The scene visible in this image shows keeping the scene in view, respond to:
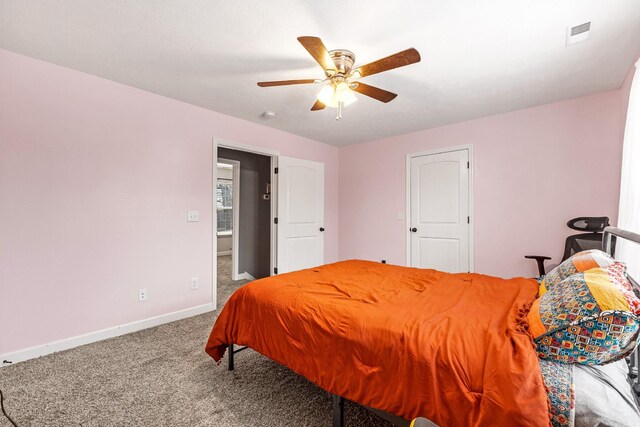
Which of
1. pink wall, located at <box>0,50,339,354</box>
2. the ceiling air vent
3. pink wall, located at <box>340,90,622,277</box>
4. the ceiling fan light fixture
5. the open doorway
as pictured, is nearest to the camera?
the ceiling air vent

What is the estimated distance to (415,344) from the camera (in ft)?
3.75

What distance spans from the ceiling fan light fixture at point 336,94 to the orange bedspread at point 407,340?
A: 4.44ft

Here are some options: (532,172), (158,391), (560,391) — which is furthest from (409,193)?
(158,391)

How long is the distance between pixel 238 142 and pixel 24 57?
1.92 m

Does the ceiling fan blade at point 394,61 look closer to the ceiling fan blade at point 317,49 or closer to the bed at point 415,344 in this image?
the ceiling fan blade at point 317,49

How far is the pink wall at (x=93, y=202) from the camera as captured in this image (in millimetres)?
2145

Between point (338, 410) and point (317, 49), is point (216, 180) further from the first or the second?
point (338, 410)

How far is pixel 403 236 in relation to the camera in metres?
4.16

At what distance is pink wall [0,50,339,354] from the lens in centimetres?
214

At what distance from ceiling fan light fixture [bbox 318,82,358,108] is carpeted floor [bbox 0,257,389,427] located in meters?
2.04

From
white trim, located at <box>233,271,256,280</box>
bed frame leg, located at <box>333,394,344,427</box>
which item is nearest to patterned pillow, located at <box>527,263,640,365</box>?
bed frame leg, located at <box>333,394,344,427</box>

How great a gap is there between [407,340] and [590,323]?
0.62 metres

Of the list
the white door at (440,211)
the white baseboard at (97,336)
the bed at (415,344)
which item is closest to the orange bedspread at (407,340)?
the bed at (415,344)

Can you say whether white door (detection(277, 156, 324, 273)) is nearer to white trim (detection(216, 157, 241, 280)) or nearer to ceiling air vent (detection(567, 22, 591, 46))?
white trim (detection(216, 157, 241, 280))
